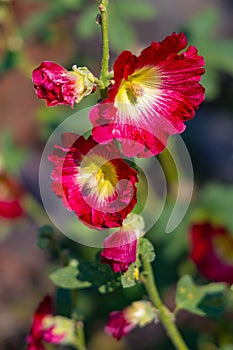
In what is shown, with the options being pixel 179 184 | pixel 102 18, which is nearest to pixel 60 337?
pixel 102 18

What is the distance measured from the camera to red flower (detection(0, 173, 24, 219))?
2.05 meters

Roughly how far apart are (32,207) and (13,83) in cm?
187

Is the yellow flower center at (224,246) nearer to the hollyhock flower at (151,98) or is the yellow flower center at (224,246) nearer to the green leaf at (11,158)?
the green leaf at (11,158)

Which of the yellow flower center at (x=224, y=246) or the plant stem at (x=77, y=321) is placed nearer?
the plant stem at (x=77, y=321)

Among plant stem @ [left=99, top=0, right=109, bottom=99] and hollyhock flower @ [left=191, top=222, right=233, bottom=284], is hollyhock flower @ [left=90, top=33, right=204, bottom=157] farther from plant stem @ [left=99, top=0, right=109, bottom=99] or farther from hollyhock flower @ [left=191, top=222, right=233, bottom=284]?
hollyhock flower @ [left=191, top=222, right=233, bottom=284]

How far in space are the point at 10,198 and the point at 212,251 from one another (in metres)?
0.64

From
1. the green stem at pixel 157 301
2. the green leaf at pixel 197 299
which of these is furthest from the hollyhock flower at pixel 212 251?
the green stem at pixel 157 301

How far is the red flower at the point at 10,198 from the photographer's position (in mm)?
2047

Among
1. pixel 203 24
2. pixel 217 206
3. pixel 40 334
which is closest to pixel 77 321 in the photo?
pixel 40 334

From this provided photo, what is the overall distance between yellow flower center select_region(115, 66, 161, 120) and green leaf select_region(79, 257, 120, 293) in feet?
0.89

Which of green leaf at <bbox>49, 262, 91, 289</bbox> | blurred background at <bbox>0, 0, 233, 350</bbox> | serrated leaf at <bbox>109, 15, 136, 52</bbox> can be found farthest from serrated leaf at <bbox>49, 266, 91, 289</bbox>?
serrated leaf at <bbox>109, 15, 136, 52</bbox>

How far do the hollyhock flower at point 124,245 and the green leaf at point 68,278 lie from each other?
137 millimetres

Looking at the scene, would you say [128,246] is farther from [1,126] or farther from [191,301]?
[1,126]

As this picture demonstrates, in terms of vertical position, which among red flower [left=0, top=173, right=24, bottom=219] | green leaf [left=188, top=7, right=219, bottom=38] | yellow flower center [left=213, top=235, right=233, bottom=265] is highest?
green leaf [left=188, top=7, right=219, bottom=38]
